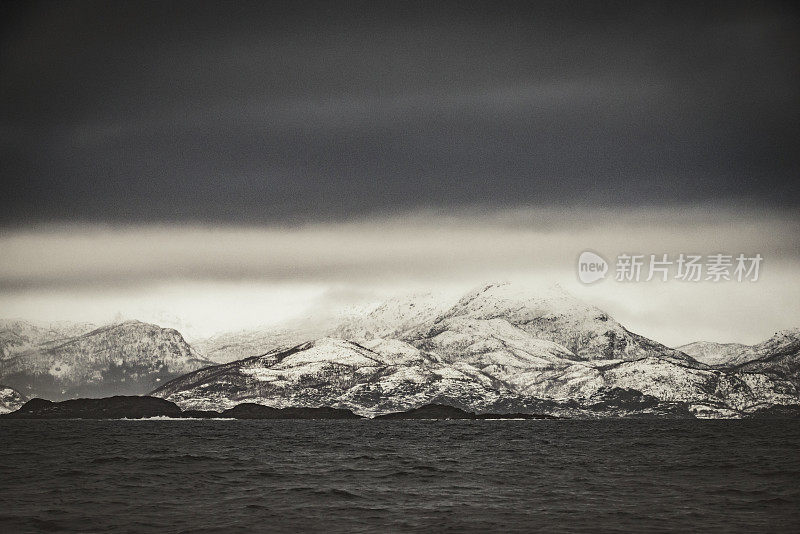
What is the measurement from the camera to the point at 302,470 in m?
89.8

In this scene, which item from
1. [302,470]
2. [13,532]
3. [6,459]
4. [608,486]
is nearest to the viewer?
[13,532]

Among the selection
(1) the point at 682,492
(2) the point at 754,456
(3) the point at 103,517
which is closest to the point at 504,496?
(1) the point at 682,492

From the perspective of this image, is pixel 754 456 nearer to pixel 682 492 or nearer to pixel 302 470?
pixel 682 492

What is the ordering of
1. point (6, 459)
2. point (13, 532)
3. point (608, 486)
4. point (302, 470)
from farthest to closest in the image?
point (6, 459), point (302, 470), point (608, 486), point (13, 532)

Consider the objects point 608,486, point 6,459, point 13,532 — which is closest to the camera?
point 13,532

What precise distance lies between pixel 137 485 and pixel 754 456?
238ft

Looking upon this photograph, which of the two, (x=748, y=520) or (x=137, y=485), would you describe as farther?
(x=137, y=485)

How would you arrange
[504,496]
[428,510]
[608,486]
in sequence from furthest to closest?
[608,486], [504,496], [428,510]

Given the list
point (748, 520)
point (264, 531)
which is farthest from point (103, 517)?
point (748, 520)

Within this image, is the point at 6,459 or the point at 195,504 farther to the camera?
the point at 6,459

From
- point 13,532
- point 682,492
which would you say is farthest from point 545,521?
point 13,532

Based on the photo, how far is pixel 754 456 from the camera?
10562cm

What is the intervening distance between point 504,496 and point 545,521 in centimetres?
1282

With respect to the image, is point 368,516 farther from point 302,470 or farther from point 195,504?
point 302,470
